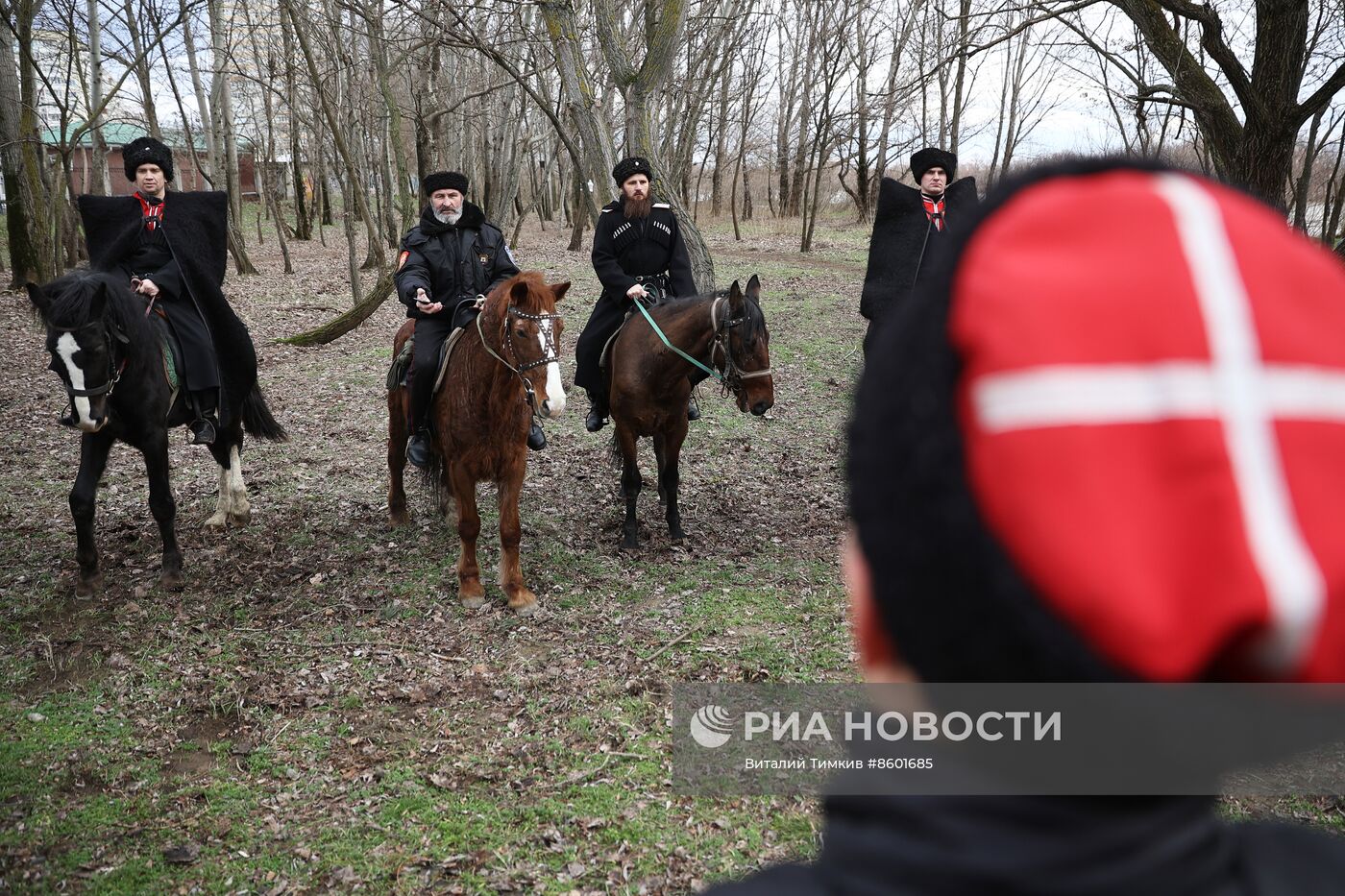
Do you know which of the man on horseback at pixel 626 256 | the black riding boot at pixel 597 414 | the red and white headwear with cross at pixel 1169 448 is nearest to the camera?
the red and white headwear with cross at pixel 1169 448

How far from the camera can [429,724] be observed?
4945mm

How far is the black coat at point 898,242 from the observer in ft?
24.9

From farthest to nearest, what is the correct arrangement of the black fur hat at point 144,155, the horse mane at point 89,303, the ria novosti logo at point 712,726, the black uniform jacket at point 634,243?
the black uniform jacket at point 634,243 → the black fur hat at point 144,155 → the horse mane at point 89,303 → the ria novosti logo at point 712,726

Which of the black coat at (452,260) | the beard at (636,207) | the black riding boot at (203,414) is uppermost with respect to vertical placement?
the beard at (636,207)

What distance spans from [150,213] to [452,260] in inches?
92.5

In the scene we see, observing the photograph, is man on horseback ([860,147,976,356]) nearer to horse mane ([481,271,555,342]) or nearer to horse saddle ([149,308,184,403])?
horse mane ([481,271,555,342])

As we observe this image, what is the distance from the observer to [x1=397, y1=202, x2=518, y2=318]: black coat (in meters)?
6.92

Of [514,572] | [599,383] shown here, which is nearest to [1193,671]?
[514,572]

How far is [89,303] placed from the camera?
5777mm

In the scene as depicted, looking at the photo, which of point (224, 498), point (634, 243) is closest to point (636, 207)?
point (634, 243)

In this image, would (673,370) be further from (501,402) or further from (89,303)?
(89,303)

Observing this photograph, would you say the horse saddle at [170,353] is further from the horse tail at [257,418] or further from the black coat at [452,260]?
the black coat at [452,260]

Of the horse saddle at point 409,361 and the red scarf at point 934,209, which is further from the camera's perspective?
the red scarf at point 934,209

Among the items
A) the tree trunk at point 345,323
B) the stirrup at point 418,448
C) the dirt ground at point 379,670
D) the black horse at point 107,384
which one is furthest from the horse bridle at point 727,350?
the tree trunk at point 345,323
